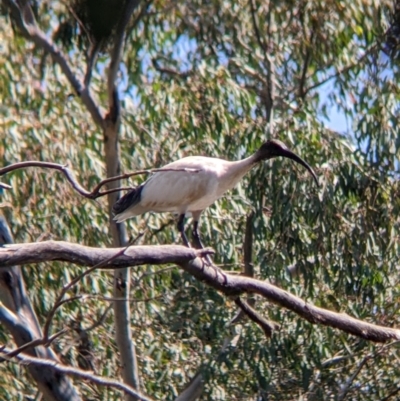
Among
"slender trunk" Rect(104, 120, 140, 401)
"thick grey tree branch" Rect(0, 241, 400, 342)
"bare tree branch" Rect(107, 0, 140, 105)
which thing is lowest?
"thick grey tree branch" Rect(0, 241, 400, 342)

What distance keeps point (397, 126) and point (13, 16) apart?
2533 mm

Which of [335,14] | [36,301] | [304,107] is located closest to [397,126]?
[304,107]

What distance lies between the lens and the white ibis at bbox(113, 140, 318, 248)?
225 inches

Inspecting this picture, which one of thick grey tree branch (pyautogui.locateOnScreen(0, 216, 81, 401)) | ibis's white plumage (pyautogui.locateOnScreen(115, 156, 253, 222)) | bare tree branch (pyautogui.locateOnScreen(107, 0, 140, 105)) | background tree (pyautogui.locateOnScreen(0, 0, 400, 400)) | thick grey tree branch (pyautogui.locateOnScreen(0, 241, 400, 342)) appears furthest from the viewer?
background tree (pyautogui.locateOnScreen(0, 0, 400, 400))

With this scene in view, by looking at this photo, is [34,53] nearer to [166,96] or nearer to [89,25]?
[166,96]

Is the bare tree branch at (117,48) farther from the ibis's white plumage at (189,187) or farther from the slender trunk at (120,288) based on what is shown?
the ibis's white plumage at (189,187)

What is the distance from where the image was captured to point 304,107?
7.25 metres

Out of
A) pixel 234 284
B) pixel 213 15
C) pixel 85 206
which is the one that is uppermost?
pixel 213 15

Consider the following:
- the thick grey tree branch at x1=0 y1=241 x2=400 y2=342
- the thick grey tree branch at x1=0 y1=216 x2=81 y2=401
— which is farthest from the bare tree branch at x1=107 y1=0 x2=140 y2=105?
the thick grey tree branch at x1=0 y1=241 x2=400 y2=342

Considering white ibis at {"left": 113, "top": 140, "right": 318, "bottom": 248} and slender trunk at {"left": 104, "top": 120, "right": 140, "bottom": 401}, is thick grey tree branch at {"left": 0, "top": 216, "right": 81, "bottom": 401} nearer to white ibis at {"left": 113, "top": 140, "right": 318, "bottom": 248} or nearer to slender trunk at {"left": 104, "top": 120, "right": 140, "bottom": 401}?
white ibis at {"left": 113, "top": 140, "right": 318, "bottom": 248}

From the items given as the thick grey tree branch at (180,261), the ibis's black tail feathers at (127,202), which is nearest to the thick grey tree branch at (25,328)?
the ibis's black tail feathers at (127,202)

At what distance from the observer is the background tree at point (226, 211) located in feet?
21.9

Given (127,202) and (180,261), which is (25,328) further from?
(180,261)

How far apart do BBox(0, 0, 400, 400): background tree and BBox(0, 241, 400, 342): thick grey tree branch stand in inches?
78.0
